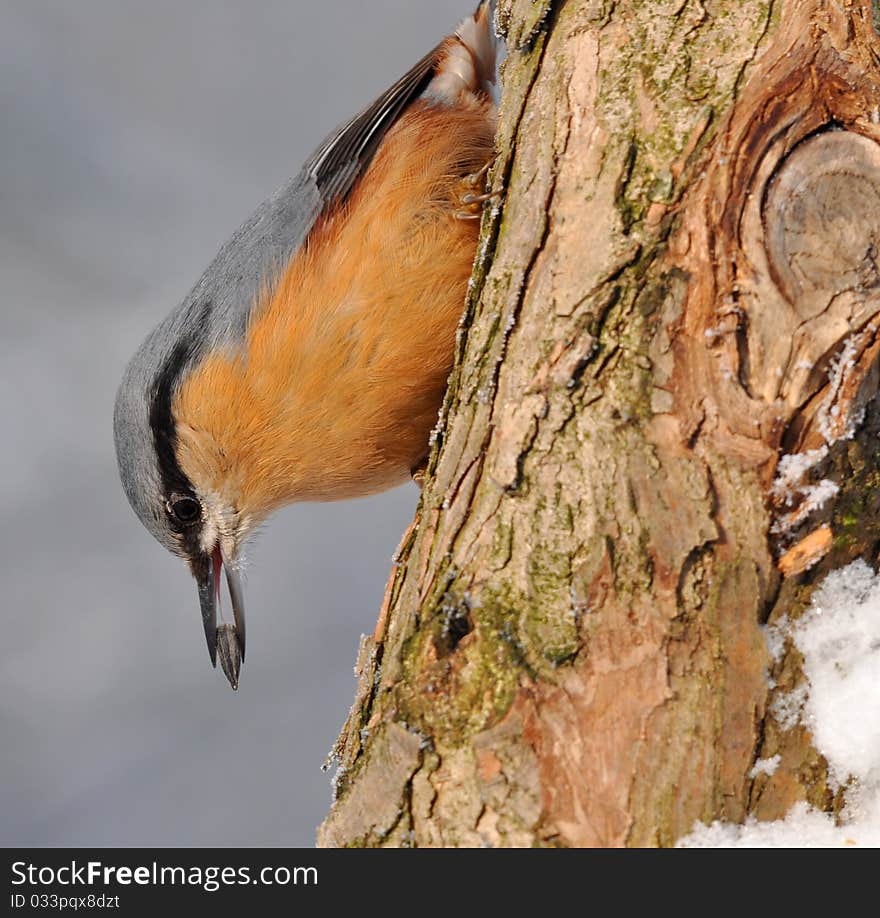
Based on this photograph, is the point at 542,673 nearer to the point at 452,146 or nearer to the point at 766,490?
the point at 766,490

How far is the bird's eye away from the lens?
105 inches

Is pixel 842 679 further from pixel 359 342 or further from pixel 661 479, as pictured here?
pixel 359 342

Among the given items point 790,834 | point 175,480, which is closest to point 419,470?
point 175,480

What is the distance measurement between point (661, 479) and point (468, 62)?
1553mm

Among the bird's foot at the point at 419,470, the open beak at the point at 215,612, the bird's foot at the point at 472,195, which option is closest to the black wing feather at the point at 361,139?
the bird's foot at the point at 472,195

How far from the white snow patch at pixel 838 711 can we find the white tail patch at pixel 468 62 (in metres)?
1.66

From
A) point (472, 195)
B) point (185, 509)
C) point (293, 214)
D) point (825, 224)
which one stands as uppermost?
point (293, 214)

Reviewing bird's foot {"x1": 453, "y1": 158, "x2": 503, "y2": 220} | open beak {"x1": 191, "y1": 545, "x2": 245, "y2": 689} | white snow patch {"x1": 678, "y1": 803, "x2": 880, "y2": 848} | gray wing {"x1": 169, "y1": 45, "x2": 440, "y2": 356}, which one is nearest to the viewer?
white snow patch {"x1": 678, "y1": 803, "x2": 880, "y2": 848}

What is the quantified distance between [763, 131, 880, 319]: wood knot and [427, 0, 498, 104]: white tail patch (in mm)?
1219

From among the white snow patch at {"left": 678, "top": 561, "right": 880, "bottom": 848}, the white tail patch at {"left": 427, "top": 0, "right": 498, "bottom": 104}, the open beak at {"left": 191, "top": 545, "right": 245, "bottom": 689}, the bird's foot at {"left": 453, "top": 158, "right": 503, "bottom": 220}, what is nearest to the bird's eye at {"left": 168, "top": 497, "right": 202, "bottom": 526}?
the open beak at {"left": 191, "top": 545, "right": 245, "bottom": 689}

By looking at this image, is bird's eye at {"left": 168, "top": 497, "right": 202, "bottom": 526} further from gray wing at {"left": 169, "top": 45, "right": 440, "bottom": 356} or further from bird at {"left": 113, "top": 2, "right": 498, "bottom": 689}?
gray wing at {"left": 169, "top": 45, "right": 440, "bottom": 356}

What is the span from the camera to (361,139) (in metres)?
2.49

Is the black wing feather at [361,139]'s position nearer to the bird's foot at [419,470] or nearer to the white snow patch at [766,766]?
the bird's foot at [419,470]

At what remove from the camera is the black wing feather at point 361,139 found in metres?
2.45
